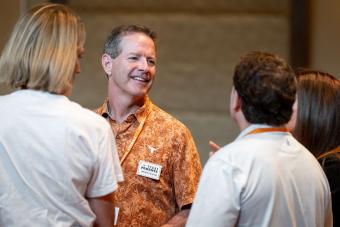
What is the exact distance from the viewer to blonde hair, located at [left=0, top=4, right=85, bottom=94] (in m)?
1.97

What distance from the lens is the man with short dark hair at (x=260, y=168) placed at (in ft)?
6.20

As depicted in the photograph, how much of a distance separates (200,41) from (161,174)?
6.73 ft

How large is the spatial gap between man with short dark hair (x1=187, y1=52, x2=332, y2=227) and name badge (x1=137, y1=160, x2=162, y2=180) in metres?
0.67

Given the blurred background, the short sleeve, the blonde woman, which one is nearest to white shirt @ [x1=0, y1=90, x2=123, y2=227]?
the blonde woman

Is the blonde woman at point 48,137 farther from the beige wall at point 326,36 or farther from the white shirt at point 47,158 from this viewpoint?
the beige wall at point 326,36

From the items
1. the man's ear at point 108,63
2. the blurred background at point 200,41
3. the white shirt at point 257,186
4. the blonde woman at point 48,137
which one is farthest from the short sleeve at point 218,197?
the blurred background at point 200,41

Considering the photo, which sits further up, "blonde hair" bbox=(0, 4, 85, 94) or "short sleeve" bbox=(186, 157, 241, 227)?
"blonde hair" bbox=(0, 4, 85, 94)

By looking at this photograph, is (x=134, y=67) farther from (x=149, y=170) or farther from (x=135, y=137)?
(x=149, y=170)

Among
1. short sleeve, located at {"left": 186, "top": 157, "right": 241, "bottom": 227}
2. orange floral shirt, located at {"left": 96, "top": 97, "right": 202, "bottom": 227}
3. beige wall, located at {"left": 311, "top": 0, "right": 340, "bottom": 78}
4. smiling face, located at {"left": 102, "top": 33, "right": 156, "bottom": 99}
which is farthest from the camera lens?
beige wall, located at {"left": 311, "top": 0, "right": 340, "bottom": 78}

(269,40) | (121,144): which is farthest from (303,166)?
(269,40)

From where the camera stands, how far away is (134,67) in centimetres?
276

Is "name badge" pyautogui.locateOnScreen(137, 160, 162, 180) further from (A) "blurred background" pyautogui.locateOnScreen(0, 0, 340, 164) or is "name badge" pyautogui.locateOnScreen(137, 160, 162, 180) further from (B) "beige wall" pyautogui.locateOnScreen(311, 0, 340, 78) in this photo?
(B) "beige wall" pyautogui.locateOnScreen(311, 0, 340, 78)

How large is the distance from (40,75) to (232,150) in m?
0.61

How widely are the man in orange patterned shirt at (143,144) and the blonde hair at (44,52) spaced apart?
714 millimetres
